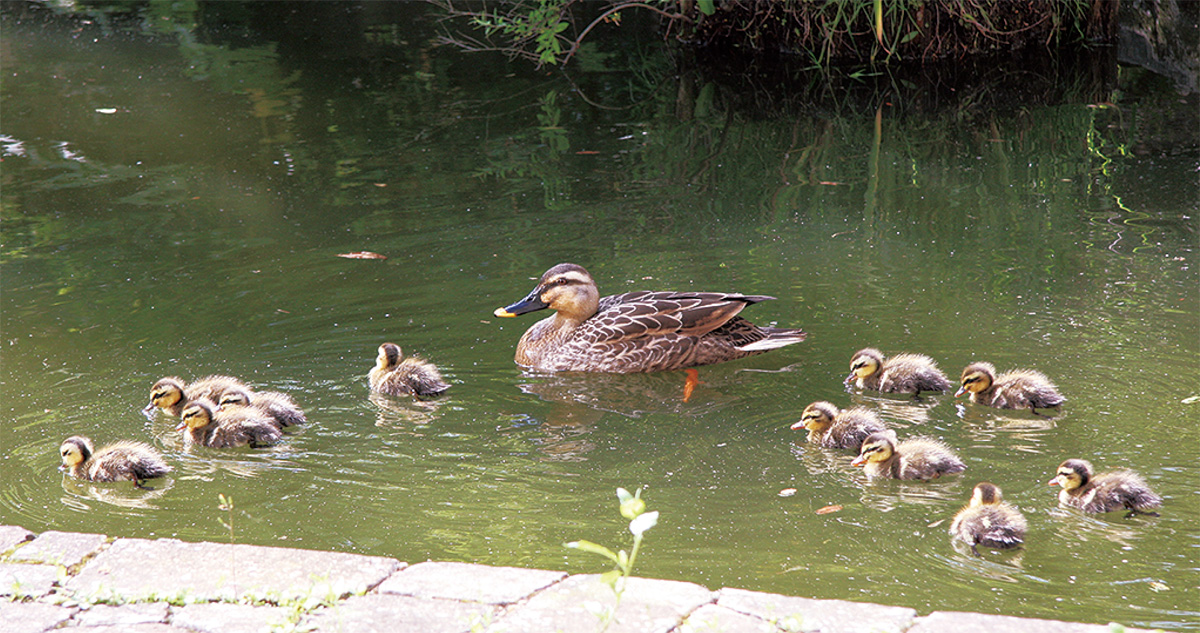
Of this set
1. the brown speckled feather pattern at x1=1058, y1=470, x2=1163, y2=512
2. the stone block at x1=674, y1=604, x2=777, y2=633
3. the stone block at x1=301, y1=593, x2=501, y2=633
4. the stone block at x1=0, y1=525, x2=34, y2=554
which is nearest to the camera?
the stone block at x1=674, y1=604, x2=777, y2=633

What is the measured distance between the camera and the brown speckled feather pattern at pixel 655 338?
6883mm

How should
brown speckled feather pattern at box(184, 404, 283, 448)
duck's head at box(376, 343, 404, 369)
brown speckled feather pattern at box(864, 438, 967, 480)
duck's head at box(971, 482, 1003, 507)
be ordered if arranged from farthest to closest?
1. duck's head at box(376, 343, 404, 369)
2. brown speckled feather pattern at box(184, 404, 283, 448)
3. brown speckled feather pattern at box(864, 438, 967, 480)
4. duck's head at box(971, 482, 1003, 507)

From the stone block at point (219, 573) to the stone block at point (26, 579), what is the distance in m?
0.08

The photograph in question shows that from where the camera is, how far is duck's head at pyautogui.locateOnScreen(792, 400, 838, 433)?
556cm

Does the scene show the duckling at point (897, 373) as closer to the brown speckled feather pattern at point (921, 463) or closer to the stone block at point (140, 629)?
the brown speckled feather pattern at point (921, 463)

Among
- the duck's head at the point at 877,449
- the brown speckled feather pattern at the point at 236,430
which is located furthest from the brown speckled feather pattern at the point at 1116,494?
the brown speckled feather pattern at the point at 236,430

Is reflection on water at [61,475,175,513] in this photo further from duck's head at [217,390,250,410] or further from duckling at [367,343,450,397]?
duckling at [367,343,450,397]

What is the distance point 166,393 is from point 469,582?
119 inches

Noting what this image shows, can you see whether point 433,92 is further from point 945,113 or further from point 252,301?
point 252,301

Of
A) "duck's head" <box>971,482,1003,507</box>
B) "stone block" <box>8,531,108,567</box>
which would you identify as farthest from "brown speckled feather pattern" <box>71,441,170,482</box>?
"duck's head" <box>971,482,1003,507</box>

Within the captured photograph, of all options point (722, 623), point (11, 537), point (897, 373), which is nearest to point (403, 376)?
point (11, 537)

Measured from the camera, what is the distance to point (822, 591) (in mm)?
4125

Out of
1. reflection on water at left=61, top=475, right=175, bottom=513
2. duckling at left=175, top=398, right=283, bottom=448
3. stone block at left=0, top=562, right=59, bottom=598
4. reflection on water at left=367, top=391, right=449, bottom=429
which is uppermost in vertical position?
stone block at left=0, top=562, right=59, bottom=598

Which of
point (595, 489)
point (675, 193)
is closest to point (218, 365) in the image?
point (595, 489)
